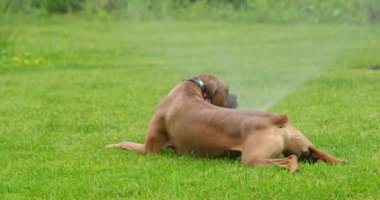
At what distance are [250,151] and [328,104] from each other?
3.80 metres

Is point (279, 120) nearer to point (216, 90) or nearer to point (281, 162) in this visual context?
point (281, 162)

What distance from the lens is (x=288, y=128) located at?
679 centimetres

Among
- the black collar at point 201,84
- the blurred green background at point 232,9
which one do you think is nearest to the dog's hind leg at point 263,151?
the black collar at point 201,84

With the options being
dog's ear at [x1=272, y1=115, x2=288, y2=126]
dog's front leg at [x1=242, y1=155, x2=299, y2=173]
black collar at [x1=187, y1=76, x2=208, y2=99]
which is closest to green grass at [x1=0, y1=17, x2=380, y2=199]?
dog's front leg at [x1=242, y1=155, x2=299, y2=173]

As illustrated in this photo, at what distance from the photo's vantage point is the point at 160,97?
1155 cm

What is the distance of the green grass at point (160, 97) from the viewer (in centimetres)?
615

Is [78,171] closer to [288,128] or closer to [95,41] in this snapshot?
[288,128]

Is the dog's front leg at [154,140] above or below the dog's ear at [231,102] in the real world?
below

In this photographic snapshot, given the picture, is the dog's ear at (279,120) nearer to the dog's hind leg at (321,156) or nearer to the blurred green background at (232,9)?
the dog's hind leg at (321,156)

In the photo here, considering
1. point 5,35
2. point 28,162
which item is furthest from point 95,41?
point 28,162

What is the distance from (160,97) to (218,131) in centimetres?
453

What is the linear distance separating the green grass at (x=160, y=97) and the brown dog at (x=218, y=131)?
0.12 m

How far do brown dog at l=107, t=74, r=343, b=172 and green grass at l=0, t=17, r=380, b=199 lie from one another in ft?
0.40

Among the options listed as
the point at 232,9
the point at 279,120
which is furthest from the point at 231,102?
the point at 232,9
